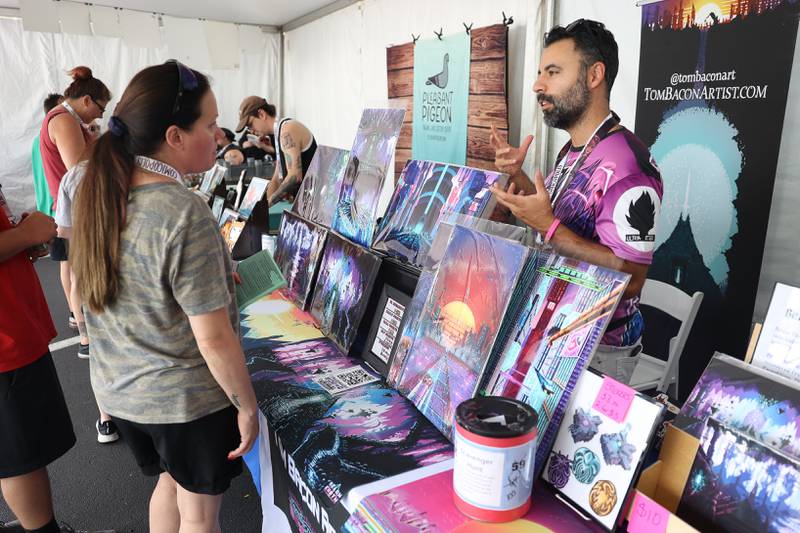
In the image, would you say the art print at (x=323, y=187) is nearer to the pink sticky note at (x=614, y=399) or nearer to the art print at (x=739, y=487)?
the pink sticky note at (x=614, y=399)

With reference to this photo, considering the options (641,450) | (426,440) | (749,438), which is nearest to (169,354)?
(426,440)

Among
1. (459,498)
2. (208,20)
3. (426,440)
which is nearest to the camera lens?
(459,498)

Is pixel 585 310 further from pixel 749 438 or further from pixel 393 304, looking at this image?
pixel 393 304

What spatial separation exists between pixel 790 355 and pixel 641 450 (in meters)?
0.28

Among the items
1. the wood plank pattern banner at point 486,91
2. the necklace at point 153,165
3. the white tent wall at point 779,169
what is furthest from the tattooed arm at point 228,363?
the wood plank pattern banner at point 486,91

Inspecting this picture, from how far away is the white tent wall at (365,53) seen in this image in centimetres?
302

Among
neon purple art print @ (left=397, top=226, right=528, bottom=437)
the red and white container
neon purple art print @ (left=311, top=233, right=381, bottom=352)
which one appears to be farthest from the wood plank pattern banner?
the red and white container

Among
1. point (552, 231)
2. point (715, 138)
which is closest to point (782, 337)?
point (552, 231)

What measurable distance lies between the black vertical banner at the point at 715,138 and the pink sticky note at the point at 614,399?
165cm

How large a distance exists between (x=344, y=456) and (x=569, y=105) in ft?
3.38

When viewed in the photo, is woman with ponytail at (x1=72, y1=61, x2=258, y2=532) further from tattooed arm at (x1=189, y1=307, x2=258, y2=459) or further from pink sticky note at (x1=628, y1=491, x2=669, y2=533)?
pink sticky note at (x1=628, y1=491, x2=669, y2=533)

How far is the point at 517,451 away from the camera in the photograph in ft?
2.46

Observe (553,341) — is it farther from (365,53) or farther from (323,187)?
(365,53)

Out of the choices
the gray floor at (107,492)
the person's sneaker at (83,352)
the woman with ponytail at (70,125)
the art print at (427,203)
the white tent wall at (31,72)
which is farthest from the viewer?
the white tent wall at (31,72)
